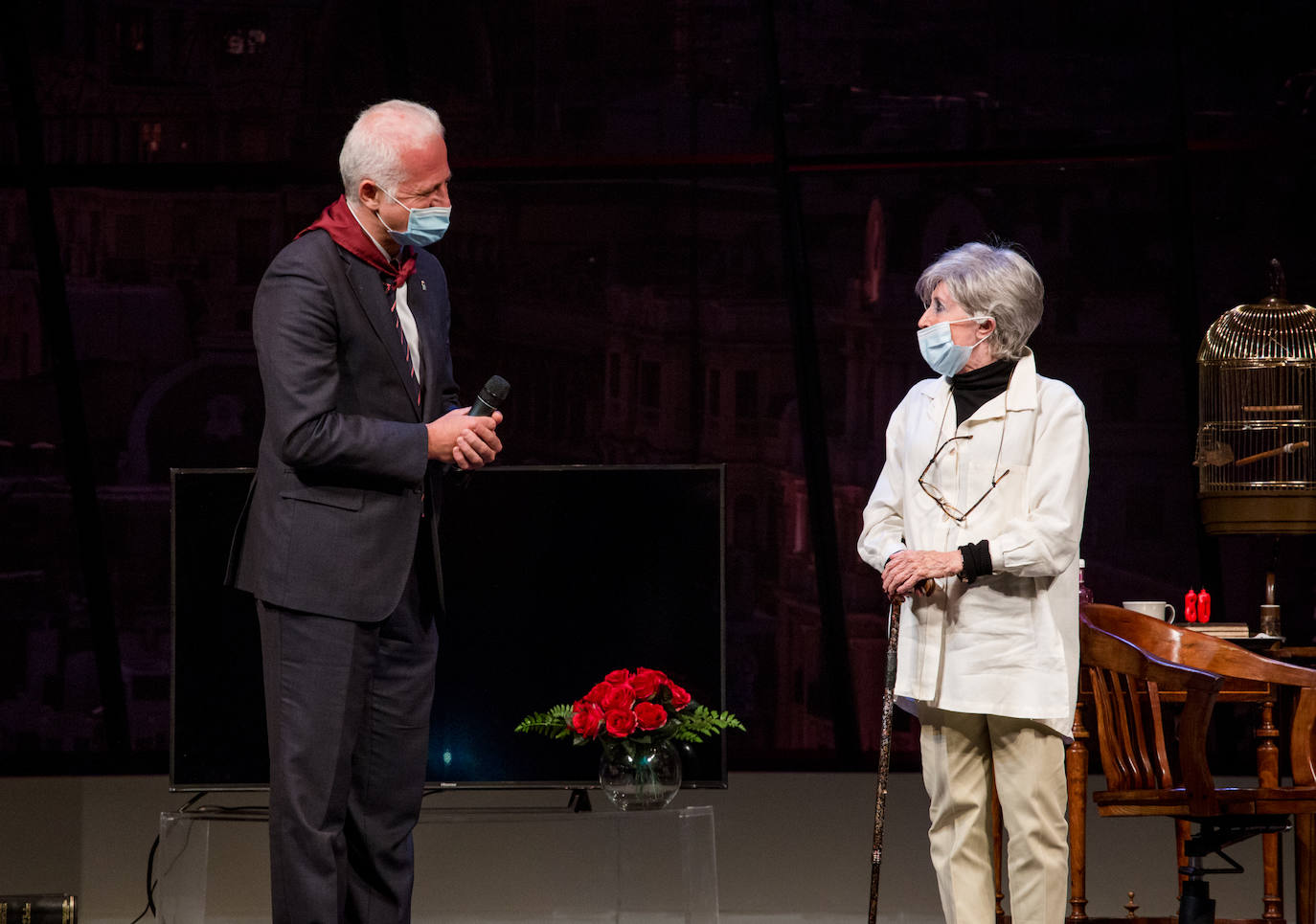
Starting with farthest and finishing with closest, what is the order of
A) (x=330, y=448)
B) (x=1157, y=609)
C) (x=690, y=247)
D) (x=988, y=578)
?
(x=690, y=247)
(x=1157, y=609)
(x=988, y=578)
(x=330, y=448)

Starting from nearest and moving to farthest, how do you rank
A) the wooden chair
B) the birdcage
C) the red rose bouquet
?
1. the wooden chair
2. the red rose bouquet
3. the birdcage

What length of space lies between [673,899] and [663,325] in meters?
3.24

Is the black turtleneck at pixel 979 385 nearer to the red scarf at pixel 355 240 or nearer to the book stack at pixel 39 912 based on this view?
the red scarf at pixel 355 240

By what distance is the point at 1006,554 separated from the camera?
2873 millimetres

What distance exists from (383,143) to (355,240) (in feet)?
0.63

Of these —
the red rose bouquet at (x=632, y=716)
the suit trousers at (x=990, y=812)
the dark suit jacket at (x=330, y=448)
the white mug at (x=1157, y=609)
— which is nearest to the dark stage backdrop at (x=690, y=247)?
the white mug at (x=1157, y=609)

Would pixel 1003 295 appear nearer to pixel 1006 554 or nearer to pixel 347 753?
pixel 1006 554

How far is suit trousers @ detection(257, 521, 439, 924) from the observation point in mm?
2414

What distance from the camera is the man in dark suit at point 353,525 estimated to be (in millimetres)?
2428

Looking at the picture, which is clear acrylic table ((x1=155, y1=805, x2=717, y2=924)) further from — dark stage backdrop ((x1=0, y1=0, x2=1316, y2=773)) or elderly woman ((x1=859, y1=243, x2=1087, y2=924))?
dark stage backdrop ((x1=0, y1=0, x2=1316, y2=773))

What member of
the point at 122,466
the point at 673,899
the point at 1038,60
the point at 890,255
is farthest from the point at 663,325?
the point at 673,899

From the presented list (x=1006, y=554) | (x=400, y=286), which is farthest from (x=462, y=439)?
(x=1006, y=554)

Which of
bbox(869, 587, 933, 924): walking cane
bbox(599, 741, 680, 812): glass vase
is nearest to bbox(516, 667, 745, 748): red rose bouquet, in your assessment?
bbox(599, 741, 680, 812): glass vase

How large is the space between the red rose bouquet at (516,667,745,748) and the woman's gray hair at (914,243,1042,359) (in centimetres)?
120
